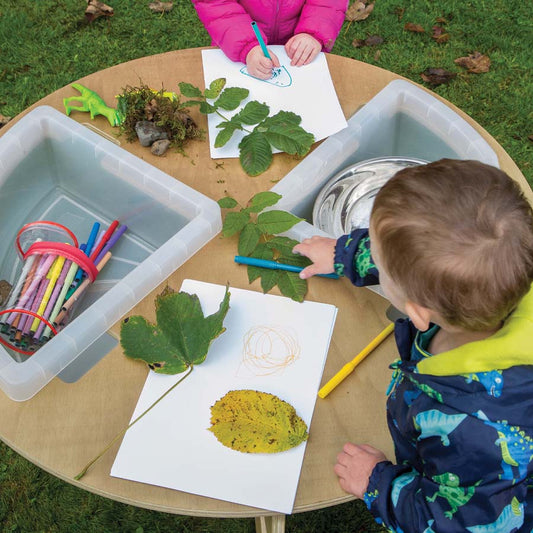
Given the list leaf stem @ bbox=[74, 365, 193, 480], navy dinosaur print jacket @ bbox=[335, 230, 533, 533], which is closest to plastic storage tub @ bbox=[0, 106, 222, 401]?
leaf stem @ bbox=[74, 365, 193, 480]

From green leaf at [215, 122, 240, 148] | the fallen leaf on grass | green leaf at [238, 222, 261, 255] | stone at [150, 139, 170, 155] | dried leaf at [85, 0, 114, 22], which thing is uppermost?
green leaf at [215, 122, 240, 148]

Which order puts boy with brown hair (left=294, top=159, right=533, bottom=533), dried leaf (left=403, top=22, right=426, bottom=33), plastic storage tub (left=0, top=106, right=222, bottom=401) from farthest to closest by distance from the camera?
dried leaf (left=403, top=22, right=426, bottom=33) < plastic storage tub (left=0, top=106, right=222, bottom=401) < boy with brown hair (left=294, top=159, right=533, bottom=533)

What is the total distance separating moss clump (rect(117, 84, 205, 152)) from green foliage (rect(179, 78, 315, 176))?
0.12ft

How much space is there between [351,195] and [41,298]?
0.61 meters

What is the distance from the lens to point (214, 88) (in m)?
1.31

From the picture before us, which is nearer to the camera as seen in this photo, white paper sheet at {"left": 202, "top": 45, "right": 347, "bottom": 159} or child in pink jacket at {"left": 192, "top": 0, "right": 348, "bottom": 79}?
white paper sheet at {"left": 202, "top": 45, "right": 347, "bottom": 159}

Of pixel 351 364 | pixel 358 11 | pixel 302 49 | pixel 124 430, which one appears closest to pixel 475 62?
pixel 358 11

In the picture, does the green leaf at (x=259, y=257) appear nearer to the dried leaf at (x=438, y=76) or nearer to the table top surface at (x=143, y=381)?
the table top surface at (x=143, y=381)

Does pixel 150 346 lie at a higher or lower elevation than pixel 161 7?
higher

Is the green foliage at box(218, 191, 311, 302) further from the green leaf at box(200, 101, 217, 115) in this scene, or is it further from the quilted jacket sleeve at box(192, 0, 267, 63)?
the quilted jacket sleeve at box(192, 0, 267, 63)

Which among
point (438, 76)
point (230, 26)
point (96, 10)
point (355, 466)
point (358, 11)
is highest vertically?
point (230, 26)

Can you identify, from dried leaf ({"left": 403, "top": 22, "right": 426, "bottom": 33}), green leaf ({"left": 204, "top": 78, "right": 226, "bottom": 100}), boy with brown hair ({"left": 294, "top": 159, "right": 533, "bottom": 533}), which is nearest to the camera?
boy with brown hair ({"left": 294, "top": 159, "right": 533, "bottom": 533})

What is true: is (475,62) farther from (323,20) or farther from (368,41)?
(323,20)

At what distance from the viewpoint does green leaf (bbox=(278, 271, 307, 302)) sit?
103cm
